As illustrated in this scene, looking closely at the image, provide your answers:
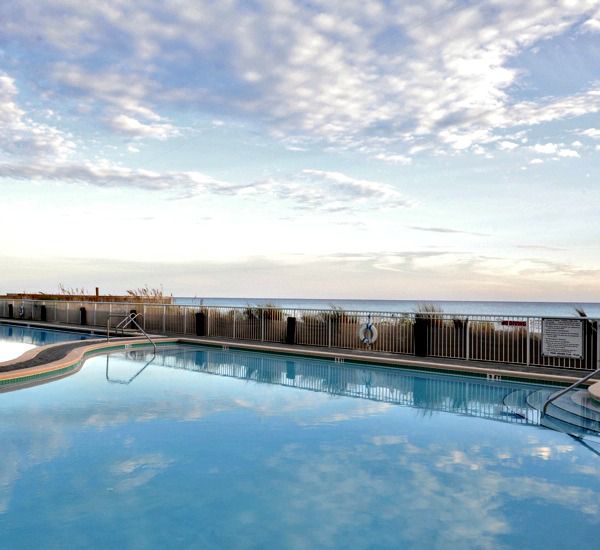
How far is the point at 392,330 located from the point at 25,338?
14.3m

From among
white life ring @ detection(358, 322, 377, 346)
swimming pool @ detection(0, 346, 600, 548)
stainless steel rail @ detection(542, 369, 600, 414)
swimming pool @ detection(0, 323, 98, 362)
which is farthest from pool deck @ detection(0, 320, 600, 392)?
swimming pool @ detection(0, 323, 98, 362)

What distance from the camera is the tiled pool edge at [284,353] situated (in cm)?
1090

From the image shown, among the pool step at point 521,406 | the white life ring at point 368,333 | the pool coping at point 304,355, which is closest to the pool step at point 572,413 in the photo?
the pool step at point 521,406

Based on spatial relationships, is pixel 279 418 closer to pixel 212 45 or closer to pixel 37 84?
pixel 212 45

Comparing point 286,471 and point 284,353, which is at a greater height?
point 284,353

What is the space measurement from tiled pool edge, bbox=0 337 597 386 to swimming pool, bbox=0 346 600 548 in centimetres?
92

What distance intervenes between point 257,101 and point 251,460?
1169cm

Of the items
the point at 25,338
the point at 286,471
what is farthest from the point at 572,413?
the point at 25,338

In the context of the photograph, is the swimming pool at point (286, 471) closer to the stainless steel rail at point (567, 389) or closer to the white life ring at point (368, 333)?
the stainless steel rail at point (567, 389)

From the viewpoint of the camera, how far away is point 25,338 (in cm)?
2056

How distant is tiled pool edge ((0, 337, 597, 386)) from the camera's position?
10.9 m

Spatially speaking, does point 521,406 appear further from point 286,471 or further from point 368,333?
point 368,333

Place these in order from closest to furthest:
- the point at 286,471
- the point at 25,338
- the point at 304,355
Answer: the point at 286,471
the point at 304,355
the point at 25,338

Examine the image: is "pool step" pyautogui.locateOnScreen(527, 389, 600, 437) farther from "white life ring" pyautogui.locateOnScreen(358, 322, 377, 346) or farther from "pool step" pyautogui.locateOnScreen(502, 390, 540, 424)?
"white life ring" pyautogui.locateOnScreen(358, 322, 377, 346)
